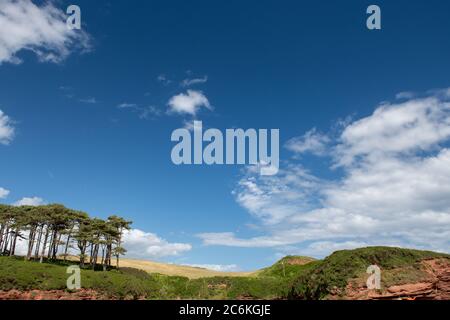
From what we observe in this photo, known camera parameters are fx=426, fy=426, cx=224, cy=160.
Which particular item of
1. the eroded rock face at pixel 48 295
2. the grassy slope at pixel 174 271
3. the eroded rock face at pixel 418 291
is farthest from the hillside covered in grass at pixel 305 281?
the grassy slope at pixel 174 271

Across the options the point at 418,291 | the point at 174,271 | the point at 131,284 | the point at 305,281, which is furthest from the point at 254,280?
the point at 174,271

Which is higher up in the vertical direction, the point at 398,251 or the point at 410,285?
the point at 398,251

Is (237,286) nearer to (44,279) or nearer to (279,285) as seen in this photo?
(279,285)

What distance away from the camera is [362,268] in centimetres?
4038

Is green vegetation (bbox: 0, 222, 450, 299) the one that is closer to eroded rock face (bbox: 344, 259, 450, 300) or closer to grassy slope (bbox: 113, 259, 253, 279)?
eroded rock face (bbox: 344, 259, 450, 300)

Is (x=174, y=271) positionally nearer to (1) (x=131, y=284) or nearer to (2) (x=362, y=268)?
(1) (x=131, y=284)

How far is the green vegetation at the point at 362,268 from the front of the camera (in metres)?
39.1

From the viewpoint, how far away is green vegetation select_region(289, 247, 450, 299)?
128 ft

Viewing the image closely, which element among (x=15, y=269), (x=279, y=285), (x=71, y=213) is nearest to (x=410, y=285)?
(x=279, y=285)

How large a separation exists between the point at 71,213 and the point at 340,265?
50.3 metres
